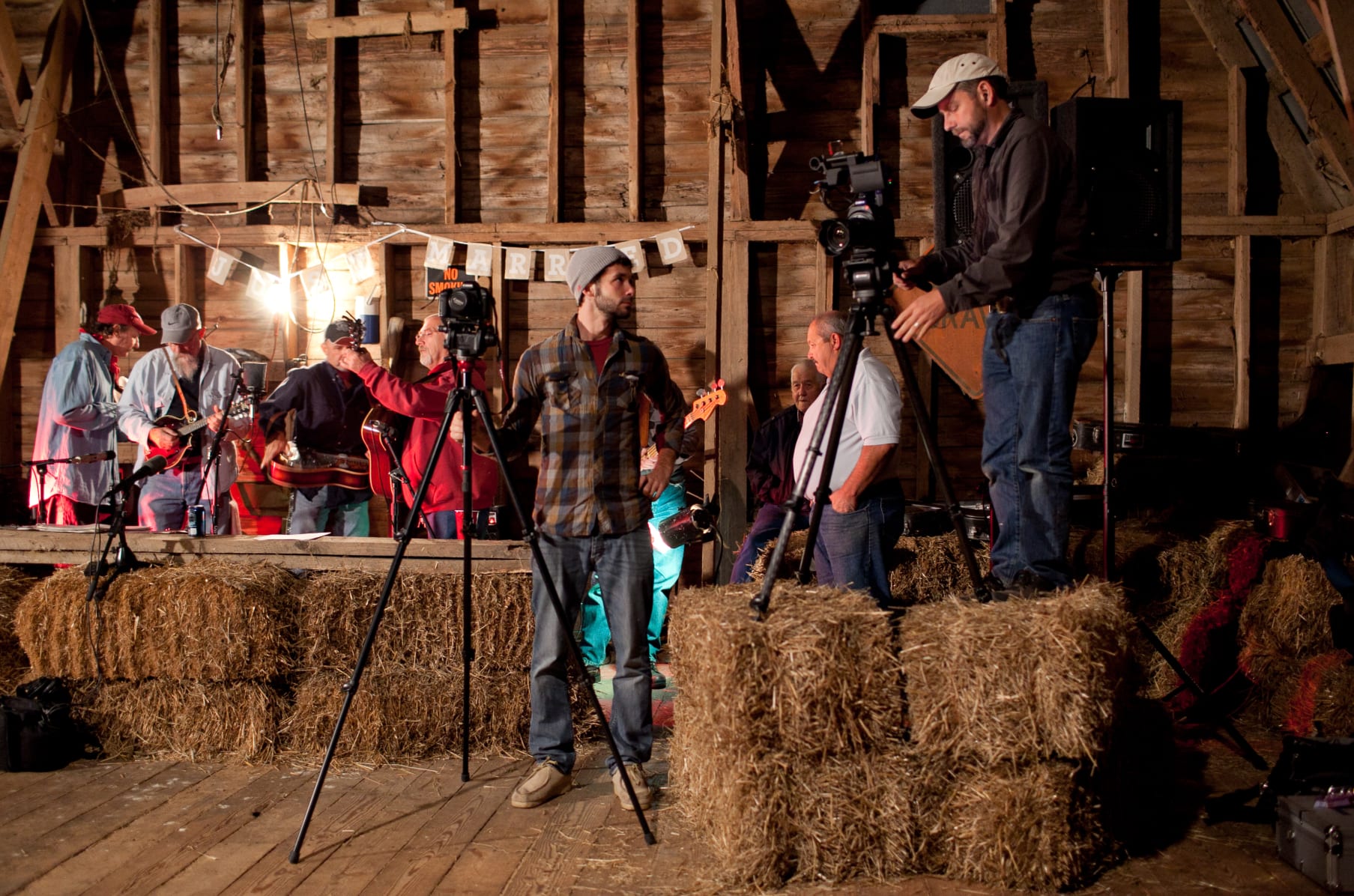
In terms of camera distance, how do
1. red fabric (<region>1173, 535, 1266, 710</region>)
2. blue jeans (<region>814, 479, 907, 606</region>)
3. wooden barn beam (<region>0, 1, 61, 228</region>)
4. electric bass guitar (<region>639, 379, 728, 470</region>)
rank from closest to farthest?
1. blue jeans (<region>814, 479, 907, 606</region>)
2. red fabric (<region>1173, 535, 1266, 710</region>)
3. electric bass guitar (<region>639, 379, 728, 470</region>)
4. wooden barn beam (<region>0, 1, 61, 228</region>)

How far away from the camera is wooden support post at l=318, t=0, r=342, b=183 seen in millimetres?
7074

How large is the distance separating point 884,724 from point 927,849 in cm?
42

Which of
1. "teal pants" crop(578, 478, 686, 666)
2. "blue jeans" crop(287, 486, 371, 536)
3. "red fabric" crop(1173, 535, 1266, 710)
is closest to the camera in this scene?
"red fabric" crop(1173, 535, 1266, 710)

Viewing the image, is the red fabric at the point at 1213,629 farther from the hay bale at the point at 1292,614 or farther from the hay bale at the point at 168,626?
the hay bale at the point at 168,626

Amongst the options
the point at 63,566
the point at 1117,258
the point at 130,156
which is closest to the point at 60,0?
the point at 130,156

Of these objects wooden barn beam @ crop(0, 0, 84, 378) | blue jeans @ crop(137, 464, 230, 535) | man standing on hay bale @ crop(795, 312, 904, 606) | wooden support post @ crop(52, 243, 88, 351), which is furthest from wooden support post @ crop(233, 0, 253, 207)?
man standing on hay bale @ crop(795, 312, 904, 606)

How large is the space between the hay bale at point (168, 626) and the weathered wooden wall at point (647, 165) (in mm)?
3049

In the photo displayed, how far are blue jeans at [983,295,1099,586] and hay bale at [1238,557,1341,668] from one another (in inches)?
81.4

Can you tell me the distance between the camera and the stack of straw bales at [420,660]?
4254 millimetres

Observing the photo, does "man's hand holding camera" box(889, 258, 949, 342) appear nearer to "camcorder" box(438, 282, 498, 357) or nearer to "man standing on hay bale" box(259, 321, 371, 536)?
"camcorder" box(438, 282, 498, 357)

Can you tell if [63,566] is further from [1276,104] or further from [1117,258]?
[1276,104]

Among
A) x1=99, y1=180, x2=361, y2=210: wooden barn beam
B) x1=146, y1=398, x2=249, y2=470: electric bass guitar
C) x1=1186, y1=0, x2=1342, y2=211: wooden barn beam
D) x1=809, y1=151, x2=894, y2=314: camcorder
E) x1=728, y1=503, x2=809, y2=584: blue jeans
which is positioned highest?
x1=1186, y1=0, x2=1342, y2=211: wooden barn beam

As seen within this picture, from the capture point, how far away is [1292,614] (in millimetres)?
4578

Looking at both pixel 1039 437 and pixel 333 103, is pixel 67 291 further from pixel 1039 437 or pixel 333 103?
pixel 1039 437
